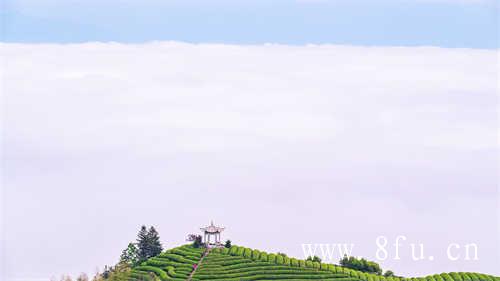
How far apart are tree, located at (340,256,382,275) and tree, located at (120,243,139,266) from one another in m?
11.8

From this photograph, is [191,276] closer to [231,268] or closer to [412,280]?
[231,268]

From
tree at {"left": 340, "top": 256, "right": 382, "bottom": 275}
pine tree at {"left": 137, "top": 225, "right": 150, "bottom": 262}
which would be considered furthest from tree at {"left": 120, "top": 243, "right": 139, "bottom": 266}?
tree at {"left": 340, "top": 256, "right": 382, "bottom": 275}

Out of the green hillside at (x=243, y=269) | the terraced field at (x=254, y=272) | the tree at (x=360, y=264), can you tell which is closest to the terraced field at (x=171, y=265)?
the green hillside at (x=243, y=269)

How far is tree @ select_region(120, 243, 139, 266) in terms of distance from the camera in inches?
2402

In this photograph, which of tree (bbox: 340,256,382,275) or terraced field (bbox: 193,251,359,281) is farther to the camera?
tree (bbox: 340,256,382,275)

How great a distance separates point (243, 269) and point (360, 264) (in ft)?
21.7

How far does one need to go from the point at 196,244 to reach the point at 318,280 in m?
7.46

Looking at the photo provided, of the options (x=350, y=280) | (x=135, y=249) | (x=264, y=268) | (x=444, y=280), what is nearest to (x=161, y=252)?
(x=135, y=249)

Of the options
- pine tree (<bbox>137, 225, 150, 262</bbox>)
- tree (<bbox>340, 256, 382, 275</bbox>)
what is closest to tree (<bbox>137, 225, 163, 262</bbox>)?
pine tree (<bbox>137, 225, 150, 262</bbox>)

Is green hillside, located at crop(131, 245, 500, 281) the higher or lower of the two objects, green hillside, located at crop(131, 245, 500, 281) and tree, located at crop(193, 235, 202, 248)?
the lower

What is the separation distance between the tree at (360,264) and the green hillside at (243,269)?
70 centimetres

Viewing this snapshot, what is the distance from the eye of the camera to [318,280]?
58.1 meters

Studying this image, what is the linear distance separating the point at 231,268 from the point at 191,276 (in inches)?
88.7

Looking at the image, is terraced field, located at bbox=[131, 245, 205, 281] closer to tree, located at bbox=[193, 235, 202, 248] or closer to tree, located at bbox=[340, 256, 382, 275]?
tree, located at bbox=[193, 235, 202, 248]
